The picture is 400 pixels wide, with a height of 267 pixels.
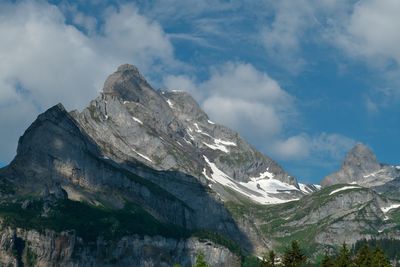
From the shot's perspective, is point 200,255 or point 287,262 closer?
point 200,255

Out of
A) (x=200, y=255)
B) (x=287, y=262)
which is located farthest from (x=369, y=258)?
(x=200, y=255)

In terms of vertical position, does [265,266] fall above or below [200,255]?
above

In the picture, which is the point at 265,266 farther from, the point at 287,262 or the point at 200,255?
the point at 200,255

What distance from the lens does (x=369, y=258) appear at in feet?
464

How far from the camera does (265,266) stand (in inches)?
5723

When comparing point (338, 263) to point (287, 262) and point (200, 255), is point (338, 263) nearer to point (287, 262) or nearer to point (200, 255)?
point (287, 262)

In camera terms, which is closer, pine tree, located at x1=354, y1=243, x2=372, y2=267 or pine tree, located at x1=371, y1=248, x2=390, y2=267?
pine tree, located at x1=371, y1=248, x2=390, y2=267

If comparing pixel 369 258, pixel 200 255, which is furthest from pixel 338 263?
pixel 200 255

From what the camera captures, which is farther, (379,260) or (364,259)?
(364,259)

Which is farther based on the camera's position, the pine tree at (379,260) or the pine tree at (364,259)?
the pine tree at (364,259)

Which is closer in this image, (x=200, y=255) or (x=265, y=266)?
(x=200, y=255)

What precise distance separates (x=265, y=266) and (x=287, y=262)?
429 cm

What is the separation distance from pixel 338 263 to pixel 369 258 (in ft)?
21.1

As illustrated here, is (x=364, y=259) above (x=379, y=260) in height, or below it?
above
